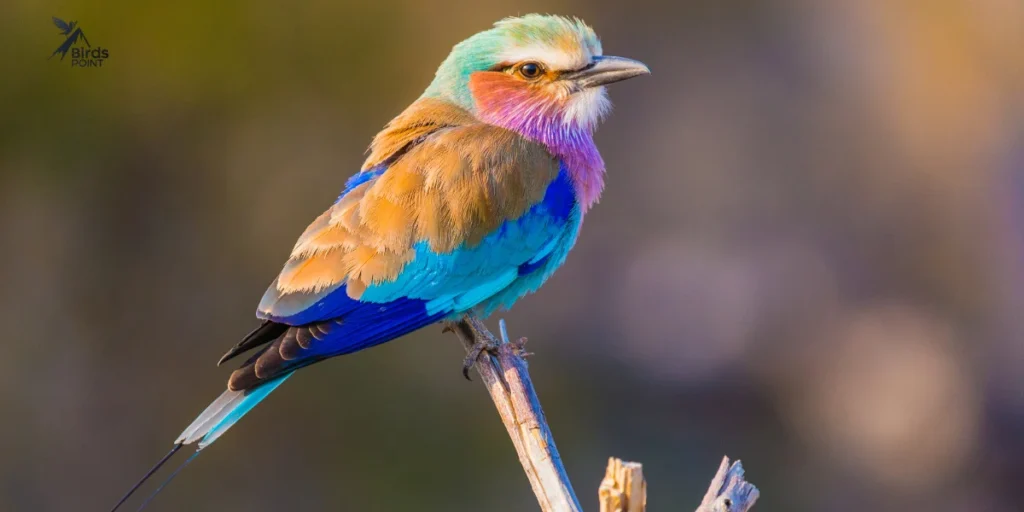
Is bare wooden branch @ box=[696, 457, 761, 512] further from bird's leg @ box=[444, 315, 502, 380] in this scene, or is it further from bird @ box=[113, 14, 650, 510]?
bird @ box=[113, 14, 650, 510]

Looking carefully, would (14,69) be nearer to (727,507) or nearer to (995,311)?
(727,507)

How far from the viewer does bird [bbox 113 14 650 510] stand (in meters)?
2.88

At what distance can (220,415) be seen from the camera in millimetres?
2699

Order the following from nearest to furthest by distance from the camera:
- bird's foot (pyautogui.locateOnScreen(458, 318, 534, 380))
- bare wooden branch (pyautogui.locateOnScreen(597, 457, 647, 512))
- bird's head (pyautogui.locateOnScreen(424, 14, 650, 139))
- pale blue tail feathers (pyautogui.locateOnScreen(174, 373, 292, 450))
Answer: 1. bare wooden branch (pyautogui.locateOnScreen(597, 457, 647, 512))
2. pale blue tail feathers (pyautogui.locateOnScreen(174, 373, 292, 450))
3. bird's foot (pyautogui.locateOnScreen(458, 318, 534, 380))
4. bird's head (pyautogui.locateOnScreen(424, 14, 650, 139))

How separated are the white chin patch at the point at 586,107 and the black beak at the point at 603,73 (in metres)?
0.03

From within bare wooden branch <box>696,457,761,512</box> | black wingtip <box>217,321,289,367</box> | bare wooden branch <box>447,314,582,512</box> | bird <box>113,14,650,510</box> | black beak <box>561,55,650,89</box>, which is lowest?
bare wooden branch <box>696,457,761,512</box>

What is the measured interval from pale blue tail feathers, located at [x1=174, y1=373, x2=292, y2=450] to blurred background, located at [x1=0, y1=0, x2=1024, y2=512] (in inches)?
108

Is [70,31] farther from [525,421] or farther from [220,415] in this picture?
[525,421]

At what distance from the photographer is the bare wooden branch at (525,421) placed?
2.47m

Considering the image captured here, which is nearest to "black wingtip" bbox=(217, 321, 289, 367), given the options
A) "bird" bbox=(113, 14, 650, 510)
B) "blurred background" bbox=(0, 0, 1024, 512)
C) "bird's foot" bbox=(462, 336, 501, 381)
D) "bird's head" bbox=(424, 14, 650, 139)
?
"bird" bbox=(113, 14, 650, 510)

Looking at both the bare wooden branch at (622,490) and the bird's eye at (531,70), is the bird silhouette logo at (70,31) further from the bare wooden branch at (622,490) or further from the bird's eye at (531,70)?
the bare wooden branch at (622,490)

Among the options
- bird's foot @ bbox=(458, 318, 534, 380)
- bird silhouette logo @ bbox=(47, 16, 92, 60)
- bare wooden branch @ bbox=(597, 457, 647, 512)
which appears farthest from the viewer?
bird silhouette logo @ bbox=(47, 16, 92, 60)
